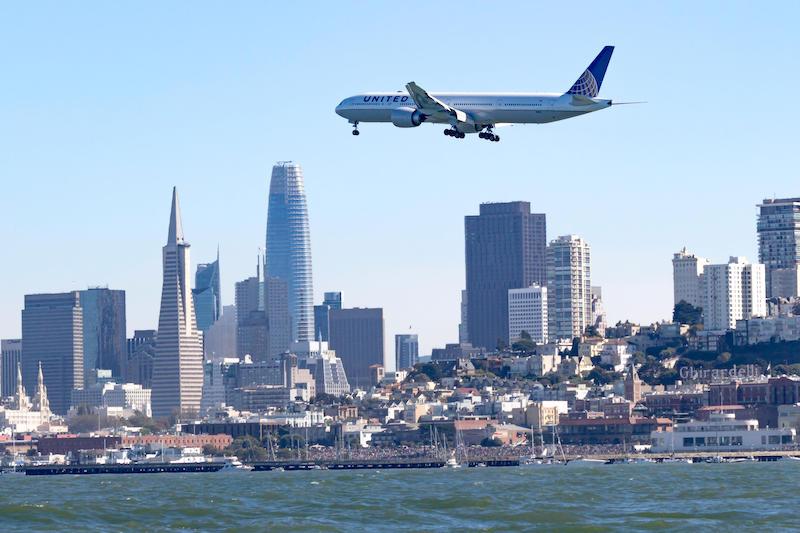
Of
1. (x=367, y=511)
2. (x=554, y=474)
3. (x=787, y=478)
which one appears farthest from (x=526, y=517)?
(x=554, y=474)

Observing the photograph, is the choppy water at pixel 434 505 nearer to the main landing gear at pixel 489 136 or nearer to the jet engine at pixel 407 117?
the main landing gear at pixel 489 136

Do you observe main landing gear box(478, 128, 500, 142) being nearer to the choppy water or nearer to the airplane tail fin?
the airplane tail fin

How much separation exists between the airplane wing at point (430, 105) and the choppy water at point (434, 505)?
2425cm

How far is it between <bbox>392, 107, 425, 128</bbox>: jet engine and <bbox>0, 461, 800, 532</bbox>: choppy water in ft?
78.6

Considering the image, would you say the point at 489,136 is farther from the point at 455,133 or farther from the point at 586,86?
the point at 586,86

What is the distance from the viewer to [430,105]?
145500 mm

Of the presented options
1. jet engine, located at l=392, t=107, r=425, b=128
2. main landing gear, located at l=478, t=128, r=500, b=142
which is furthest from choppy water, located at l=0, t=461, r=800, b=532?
jet engine, located at l=392, t=107, r=425, b=128

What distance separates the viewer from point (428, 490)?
502 feet

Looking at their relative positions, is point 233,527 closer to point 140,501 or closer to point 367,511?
point 367,511

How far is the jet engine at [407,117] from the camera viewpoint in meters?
147

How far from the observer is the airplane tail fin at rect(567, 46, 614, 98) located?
152375 mm

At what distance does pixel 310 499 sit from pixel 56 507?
17492 millimetres

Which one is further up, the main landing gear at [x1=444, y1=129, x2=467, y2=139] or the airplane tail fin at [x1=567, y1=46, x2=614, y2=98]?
the airplane tail fin at [x1=567, y1=46, x2=614, y2=98]

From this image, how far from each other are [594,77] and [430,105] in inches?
560
